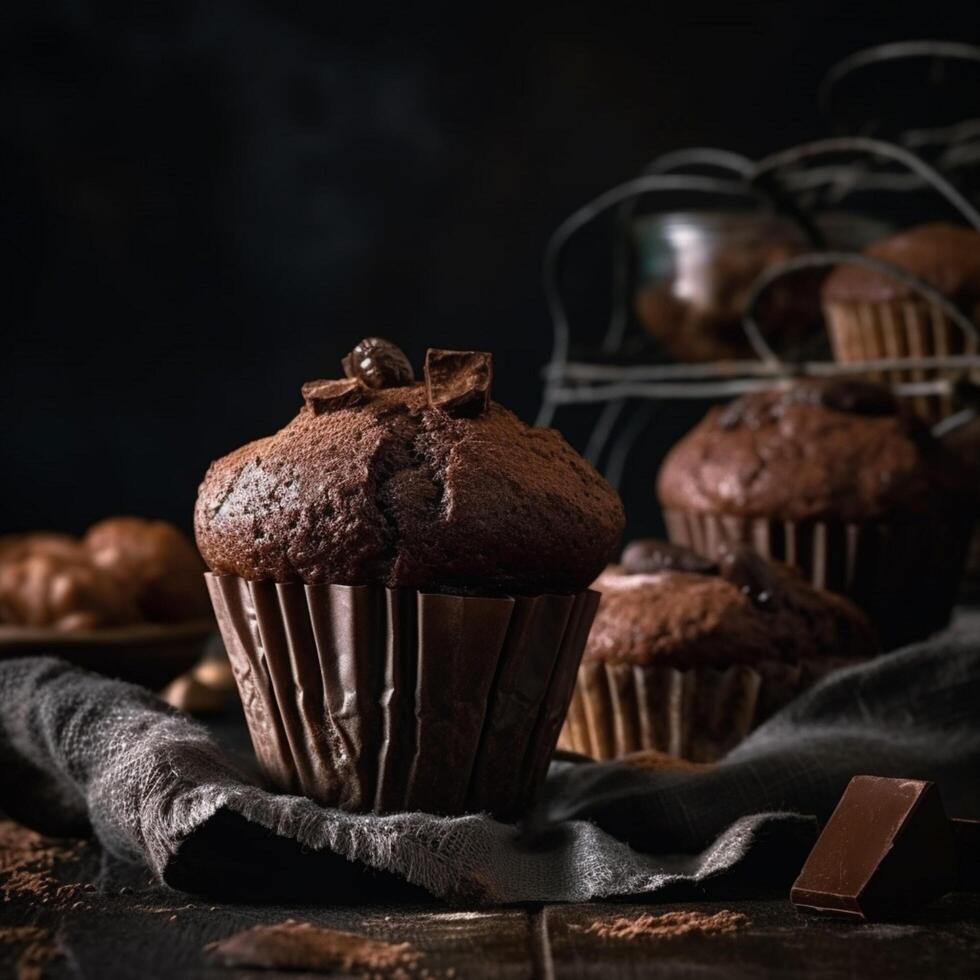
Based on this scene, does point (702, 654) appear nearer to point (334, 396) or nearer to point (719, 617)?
point (719, 617)

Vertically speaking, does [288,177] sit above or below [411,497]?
above

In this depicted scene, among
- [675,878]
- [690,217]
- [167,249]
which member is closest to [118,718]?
[675,878]

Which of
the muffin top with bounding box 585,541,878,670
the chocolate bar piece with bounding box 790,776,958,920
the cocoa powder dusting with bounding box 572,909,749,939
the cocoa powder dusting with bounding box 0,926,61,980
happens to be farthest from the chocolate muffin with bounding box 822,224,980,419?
the cocoa powder dusting with bounding box 0,926,61,980

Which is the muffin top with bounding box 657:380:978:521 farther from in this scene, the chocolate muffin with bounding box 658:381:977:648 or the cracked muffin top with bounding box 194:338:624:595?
the cracked muffin top with bounding box 194:338:624:595

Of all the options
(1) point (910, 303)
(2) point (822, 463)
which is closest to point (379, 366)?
(2) point (822, 463)

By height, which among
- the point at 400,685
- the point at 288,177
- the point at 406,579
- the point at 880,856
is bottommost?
A: the point at 880,856

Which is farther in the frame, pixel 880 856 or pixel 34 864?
pixel 34 864

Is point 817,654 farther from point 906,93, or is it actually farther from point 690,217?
point 906,93
